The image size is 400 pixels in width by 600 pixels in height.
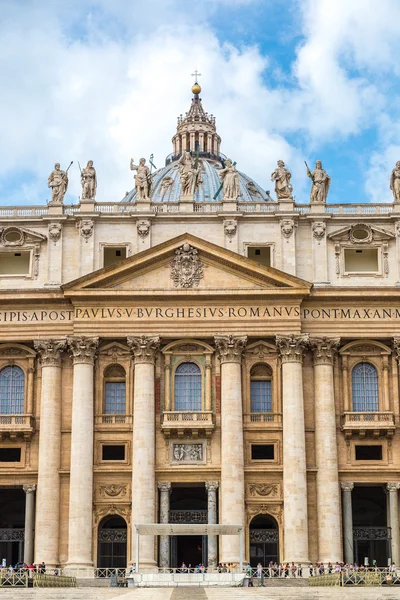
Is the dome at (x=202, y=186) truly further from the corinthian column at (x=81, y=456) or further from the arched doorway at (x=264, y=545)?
the arched doorway at (x=264, y=545)

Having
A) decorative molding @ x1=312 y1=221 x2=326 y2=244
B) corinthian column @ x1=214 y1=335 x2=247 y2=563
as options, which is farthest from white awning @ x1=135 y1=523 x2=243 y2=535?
decorative molding @ x1=312 y1=221 x2=326 y2=244

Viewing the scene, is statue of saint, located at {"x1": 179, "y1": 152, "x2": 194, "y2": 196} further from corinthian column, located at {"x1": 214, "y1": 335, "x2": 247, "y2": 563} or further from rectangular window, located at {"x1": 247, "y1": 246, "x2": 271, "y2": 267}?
corinthian column, located at {"x1": 214, "y1": 335, "x2": 247, "y2": 563}

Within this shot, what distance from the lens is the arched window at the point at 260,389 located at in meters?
66.4

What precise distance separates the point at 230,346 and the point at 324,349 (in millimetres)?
4983

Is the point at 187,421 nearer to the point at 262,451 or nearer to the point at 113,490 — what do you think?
the point at 262,451

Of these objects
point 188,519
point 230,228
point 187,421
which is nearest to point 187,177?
point 230,228

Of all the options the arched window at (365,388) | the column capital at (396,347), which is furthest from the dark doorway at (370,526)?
the column capital at (396,347)

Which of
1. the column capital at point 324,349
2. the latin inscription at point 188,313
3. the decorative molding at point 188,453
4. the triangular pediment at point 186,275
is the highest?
the triangular pediment at point 186,275

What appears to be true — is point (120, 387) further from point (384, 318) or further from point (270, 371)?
point (384, 318)

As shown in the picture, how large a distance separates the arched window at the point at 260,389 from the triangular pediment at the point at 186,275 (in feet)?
14.6

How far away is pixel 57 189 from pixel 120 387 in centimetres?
1147

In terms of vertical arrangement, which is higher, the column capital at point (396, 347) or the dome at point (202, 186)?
the dome at point (202, 186)

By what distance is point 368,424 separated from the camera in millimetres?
65000

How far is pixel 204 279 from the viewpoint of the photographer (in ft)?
218
